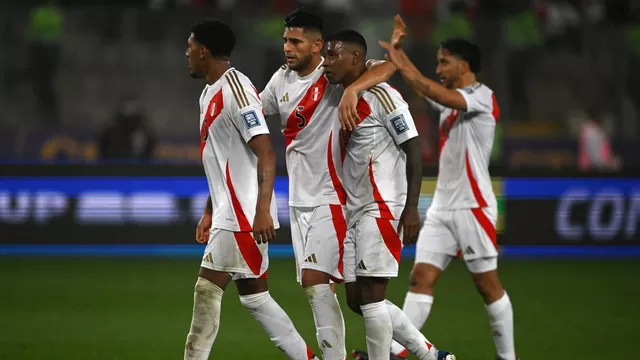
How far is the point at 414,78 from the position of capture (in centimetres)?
698

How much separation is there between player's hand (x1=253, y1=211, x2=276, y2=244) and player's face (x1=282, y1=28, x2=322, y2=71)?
1.15 metres

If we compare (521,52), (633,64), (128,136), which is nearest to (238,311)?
(128,136)

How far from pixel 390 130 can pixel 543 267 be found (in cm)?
759

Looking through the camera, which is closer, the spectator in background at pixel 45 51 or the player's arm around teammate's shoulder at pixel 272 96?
the player's arm around teammate's shoulder at pixel 272 96

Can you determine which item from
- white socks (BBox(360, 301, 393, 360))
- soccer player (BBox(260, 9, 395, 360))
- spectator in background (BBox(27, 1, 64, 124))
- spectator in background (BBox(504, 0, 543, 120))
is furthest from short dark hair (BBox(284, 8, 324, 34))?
spectator in background (BBox(27, 1, 64, 124))

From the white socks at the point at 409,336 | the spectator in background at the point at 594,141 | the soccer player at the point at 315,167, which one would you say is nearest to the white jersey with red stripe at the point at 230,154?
the soccer player at the point at 315,167

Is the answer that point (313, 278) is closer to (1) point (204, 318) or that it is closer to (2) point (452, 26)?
(1) point (204, 318)

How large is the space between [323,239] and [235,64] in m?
10.3

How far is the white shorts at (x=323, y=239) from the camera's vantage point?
6227mm

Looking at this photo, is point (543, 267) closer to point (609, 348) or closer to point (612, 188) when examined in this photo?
point (612, 188)

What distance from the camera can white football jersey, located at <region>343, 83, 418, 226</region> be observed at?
20.3ft

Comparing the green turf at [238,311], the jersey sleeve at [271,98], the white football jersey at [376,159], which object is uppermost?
the jersey sleeve at [271,98]

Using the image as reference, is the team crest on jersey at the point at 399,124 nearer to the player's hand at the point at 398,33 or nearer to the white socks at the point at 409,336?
the player's hand at the point at 398,33

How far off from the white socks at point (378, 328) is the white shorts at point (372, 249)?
7.9 inches
